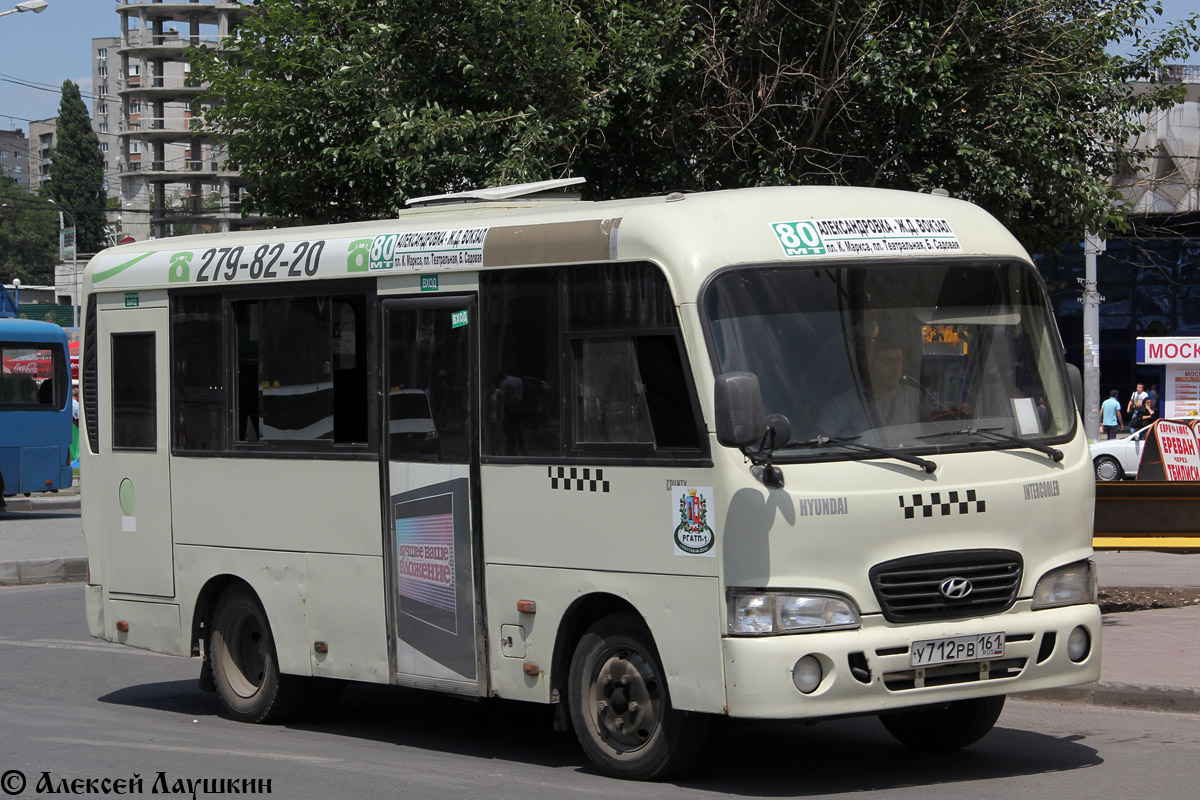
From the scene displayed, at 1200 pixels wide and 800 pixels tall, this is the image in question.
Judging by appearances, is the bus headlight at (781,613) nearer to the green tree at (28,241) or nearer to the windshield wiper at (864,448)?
the windshield wiper at (864,448)

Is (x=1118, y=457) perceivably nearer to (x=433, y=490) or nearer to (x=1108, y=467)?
(x=1108, y=467)

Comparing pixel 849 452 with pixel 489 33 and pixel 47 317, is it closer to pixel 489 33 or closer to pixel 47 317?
pixel 489 33

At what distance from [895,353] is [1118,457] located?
84.0 feet

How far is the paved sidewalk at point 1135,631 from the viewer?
31.9ft

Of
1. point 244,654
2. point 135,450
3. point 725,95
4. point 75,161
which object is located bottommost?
point 244,654

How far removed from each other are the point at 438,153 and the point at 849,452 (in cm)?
567

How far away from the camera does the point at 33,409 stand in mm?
27000

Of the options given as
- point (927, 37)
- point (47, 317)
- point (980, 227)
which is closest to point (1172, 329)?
point (927, 37)

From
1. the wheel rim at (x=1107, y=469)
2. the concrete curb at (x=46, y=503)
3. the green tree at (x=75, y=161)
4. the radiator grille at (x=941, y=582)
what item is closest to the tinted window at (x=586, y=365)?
the radiator grille at (x=941, y=582)

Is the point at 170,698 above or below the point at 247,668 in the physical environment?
below

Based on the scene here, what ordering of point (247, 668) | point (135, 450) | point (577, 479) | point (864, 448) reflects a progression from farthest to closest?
point (135, 450) < point (247, 668) < point (577, 479) < point (864, 448)

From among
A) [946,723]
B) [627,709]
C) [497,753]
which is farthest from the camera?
[497,753]

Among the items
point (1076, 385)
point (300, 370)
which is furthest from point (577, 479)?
point (1076, 385)

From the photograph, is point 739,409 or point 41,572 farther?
point 41,572
